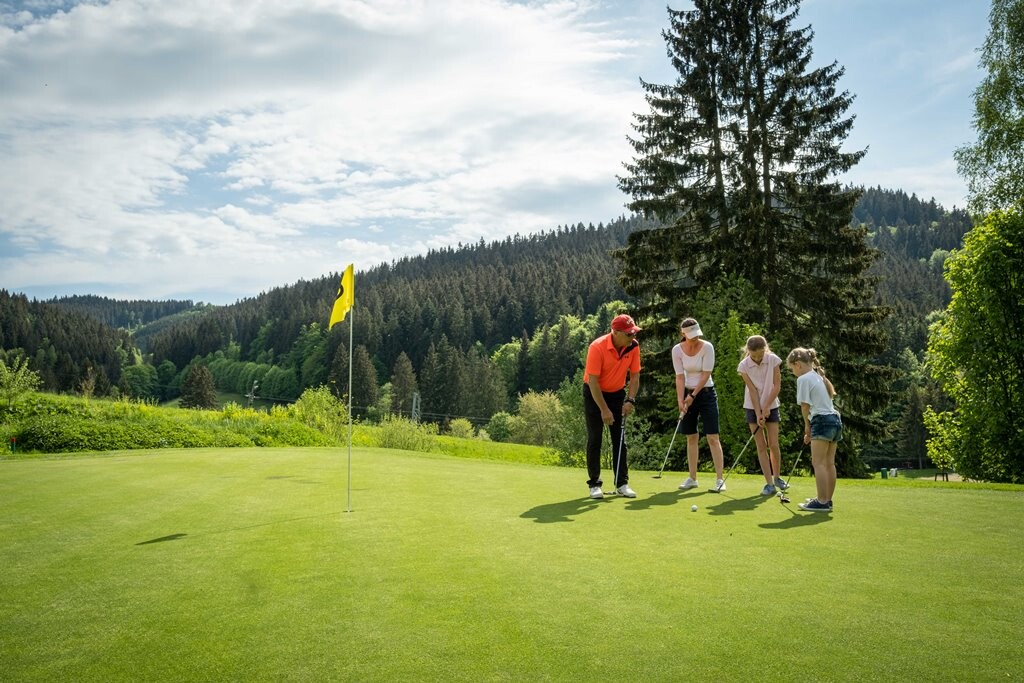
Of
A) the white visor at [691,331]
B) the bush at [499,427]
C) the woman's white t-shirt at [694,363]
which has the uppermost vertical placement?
the white visor at [691,331]

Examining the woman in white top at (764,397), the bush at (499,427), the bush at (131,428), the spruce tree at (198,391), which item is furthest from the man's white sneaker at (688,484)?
the spruce tree at (198,391)

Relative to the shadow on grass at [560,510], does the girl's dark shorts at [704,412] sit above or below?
above

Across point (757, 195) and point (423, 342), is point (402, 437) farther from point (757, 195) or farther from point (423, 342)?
point (423, 342)

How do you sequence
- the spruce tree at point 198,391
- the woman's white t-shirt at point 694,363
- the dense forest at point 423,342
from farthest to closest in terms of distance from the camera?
the spruce tree at point 198,391, the dense forest at point 423,342, the woman's white t-shirt at point 694,363

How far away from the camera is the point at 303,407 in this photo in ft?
139

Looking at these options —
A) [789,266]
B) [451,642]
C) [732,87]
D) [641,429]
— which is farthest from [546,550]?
[732,87]

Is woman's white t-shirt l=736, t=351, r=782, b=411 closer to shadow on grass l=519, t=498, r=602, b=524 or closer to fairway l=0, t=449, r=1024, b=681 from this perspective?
fairway l=0, t=449, r=1024, b=681

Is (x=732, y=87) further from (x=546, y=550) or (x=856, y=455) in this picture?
(x=546, y=550)

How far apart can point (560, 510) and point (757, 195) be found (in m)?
22.5

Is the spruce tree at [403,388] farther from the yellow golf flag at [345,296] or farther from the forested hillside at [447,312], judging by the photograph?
the yellow golf flag at [345,296]

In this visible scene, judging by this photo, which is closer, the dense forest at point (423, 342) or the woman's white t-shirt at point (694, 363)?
the woman's white t-shirt at point (694, 363)

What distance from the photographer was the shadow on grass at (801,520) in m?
7.65

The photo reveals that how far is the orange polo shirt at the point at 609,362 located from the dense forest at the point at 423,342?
3746 inches

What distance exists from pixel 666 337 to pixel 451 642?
26.8m
